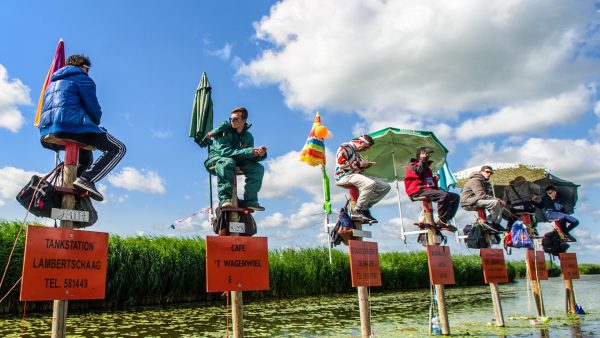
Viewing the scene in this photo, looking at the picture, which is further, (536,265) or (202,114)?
(536,265)

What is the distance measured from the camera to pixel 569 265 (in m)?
8.35

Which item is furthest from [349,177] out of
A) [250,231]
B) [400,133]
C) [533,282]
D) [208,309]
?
[208,309]

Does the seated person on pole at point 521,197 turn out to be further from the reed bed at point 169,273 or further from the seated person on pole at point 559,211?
the reed bed at point 169,273

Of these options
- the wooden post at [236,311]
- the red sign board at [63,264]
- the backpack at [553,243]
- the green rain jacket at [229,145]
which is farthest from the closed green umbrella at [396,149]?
the red sign board at [63,264]

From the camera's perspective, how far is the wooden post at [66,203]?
9.78 feet

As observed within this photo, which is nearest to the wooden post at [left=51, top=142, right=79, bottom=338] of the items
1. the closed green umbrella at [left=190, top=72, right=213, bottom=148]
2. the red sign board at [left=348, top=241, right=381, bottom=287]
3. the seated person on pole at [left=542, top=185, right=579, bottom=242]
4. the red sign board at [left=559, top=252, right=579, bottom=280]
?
the closed green umbrella at [left=190, top=72, right=213, bottom=148]

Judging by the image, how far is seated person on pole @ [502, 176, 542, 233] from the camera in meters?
7.23

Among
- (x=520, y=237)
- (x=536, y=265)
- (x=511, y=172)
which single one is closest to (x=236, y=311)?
(x=520, y=237)

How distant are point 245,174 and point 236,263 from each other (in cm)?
91

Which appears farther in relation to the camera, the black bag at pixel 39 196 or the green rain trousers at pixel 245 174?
the green rain trousers at pixel 245 174

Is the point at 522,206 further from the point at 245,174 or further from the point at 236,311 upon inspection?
the point at 236,311

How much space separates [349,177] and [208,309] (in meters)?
6.43

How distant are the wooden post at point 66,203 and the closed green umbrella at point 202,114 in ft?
5.75

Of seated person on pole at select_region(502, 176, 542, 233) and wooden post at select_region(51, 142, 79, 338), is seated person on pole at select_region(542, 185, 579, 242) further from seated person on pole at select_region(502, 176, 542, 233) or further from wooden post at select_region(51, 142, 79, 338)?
wooden post at select_region(51, 142, 79, 338)
